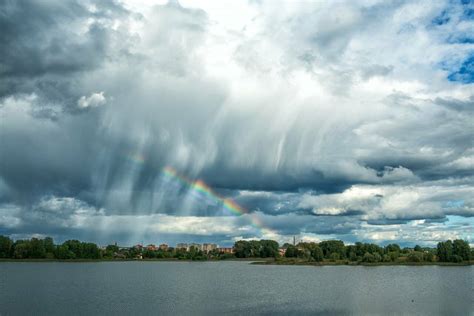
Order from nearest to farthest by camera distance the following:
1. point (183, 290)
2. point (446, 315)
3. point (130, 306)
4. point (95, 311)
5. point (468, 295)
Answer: point (446, 315) < point (95, 311) < point (130, 306) < point (468, 295) < point (183, 290)

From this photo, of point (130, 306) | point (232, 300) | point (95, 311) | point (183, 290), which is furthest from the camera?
point (183, 290)

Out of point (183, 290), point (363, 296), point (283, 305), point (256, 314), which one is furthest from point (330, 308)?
point (183, 290)

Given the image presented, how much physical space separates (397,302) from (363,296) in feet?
Answer: 29.3

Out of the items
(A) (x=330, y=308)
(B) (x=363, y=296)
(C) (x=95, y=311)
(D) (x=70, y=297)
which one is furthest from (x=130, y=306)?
(B) (x=363, y=296)

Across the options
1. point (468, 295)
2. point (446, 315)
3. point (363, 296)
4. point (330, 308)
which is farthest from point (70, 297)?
point (468, 295)

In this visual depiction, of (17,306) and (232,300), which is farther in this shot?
(232,300)

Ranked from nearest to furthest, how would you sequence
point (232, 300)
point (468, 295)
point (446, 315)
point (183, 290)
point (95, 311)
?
point (446, 315)
point (95, 311)
point (232, 300)
point (468, 295)
point (183, 290)

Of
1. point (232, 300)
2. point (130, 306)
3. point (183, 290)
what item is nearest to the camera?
point (130, 306)

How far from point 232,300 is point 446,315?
1287 inches

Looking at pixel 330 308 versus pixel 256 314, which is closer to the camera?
pixel 256 314

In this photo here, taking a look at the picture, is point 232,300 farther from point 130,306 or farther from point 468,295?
point 468,295

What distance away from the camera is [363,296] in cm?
8150

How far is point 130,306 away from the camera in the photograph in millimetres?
69312

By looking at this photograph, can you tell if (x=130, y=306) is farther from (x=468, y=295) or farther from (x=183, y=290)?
(x=468, y=295)
